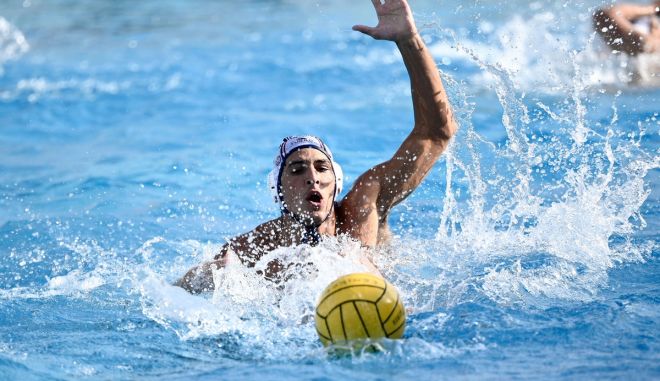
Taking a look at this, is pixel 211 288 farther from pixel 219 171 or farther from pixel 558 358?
pixel 219 171

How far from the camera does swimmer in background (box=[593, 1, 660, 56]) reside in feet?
25.0

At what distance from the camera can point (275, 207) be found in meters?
5.86

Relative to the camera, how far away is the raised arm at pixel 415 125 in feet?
11.8

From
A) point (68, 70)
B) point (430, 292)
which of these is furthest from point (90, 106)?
point (430, 292)

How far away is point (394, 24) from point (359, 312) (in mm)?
1289

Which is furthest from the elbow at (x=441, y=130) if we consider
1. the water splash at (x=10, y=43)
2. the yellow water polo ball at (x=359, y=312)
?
the water splash at (x=10, y=43)

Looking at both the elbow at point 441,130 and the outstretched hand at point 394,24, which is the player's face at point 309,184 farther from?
the outstretched hand at point 394,24

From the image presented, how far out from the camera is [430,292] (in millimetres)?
3785

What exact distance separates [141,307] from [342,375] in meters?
1.31

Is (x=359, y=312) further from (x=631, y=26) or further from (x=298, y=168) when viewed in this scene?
(x=631, y=26)

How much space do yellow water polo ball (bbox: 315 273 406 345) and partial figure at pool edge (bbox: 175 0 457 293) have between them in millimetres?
830

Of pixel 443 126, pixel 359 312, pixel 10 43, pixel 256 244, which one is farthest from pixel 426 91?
pixel 10 43

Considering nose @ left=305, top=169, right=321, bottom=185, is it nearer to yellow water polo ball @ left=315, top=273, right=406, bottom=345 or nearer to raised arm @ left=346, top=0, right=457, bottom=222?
raised arm @ left=346, top=0, right=457, bottom=222

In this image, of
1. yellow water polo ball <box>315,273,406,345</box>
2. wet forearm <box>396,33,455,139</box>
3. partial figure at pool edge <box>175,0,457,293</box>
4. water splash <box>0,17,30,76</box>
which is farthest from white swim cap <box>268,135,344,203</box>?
water splash <box>0,17,30,76</box>
